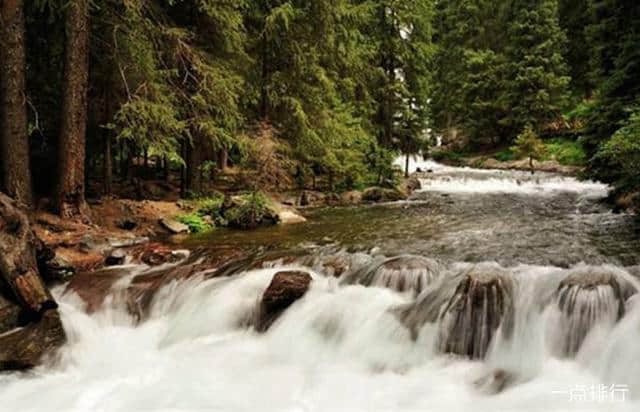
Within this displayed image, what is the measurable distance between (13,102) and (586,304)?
9.54 metres

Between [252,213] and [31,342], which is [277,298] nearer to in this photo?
[31,342]

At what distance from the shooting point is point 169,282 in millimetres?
7129

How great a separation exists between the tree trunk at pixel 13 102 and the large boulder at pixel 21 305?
8.85 feet

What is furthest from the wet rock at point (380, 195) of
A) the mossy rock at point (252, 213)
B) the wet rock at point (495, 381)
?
the wet rock at point (495, 381)

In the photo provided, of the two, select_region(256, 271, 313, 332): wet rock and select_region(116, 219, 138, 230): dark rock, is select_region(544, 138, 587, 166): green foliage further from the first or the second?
select_region(256, 271, 313, 332): wet rock

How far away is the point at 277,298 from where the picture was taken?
6.41 m

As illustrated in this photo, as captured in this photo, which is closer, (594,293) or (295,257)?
(594,293)

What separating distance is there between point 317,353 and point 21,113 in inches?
277

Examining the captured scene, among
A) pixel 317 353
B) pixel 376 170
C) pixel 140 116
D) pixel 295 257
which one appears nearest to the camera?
pixel 317 353

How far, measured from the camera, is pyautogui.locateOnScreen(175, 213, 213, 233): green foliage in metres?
10.6

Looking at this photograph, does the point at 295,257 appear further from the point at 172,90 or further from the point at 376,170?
the point at 376,170

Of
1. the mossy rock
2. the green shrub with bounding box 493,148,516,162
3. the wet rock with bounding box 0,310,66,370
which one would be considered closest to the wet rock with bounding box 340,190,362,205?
the mossy rock

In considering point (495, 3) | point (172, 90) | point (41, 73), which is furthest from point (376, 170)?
point (495, 3)

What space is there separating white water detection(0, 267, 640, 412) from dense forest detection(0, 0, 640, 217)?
13.2ft
